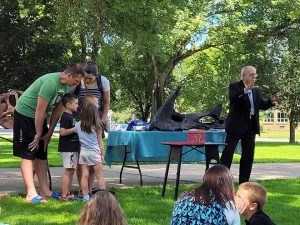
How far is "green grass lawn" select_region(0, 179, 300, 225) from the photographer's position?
6.30 meters

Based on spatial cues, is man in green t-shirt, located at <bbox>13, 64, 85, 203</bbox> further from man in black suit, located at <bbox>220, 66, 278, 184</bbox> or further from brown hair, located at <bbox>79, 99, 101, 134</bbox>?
man in black suit, located at <bbox>220, 66, 278, 184</bbox>

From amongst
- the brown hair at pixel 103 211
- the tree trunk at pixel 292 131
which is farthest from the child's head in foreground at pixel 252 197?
the tree trunk at pixel 292 131

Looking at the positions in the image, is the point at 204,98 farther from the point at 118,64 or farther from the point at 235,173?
the point at 235,173

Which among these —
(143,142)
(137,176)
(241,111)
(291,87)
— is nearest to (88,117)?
(143,142)

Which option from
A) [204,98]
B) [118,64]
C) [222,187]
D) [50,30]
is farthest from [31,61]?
[222,187]

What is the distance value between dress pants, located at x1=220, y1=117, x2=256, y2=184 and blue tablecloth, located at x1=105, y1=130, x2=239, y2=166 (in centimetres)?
107

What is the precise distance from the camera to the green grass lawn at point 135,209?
6.30 metres

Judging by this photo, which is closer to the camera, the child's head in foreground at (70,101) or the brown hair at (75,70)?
the brown hair at (75,70)

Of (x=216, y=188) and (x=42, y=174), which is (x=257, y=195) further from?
(x=42, y=174)

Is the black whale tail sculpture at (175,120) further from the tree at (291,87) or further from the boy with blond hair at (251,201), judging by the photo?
the tree at (291,87)

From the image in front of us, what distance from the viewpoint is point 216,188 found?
3.94 m

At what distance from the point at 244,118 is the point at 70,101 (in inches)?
107

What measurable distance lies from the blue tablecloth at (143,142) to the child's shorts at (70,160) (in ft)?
4.58

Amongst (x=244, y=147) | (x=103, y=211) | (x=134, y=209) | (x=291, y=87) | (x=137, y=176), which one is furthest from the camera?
(x=291, y=87)
